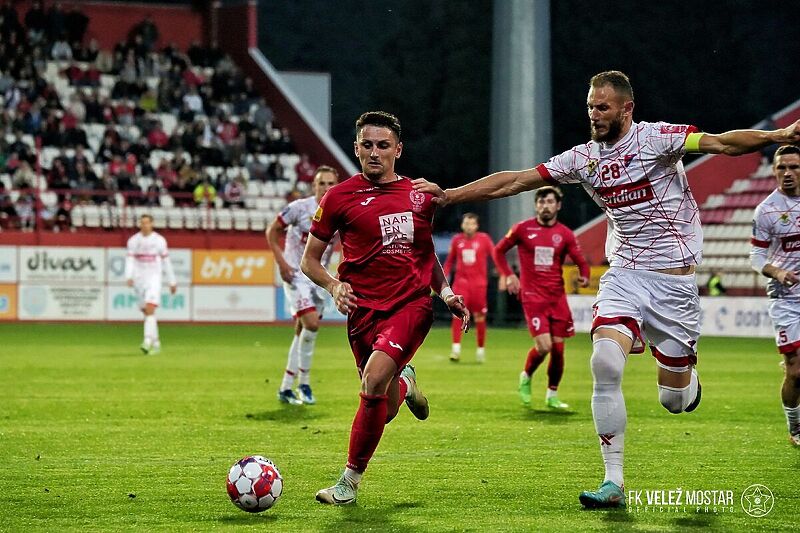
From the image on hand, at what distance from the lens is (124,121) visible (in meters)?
37.4

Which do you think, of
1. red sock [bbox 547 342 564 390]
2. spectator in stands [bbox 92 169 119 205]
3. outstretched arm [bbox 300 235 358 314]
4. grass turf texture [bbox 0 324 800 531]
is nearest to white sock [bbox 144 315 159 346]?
grass turf texture [bbox 0 324 800 531]

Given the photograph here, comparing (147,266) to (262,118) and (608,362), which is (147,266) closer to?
(608,362)

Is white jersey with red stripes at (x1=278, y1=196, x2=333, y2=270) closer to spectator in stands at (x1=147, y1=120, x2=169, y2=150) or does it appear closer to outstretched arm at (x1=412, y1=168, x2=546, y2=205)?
outstretched arm at (x1=412, y1=168, x2=546, y2=205)

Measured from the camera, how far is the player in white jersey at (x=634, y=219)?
25.1 ft

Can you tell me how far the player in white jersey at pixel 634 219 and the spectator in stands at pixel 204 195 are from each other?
27.3 meters

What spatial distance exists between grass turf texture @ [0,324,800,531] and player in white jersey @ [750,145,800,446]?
2.09 feet

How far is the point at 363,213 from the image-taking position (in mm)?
7902

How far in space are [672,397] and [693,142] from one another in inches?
63.9

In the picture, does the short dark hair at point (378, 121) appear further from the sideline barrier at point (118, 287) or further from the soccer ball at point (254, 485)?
the sideline barrier at point (118, 287)

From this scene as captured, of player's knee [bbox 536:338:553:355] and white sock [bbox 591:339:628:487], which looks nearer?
white sock [bbox 591:339:628:487]

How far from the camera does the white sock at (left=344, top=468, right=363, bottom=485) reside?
7602mm

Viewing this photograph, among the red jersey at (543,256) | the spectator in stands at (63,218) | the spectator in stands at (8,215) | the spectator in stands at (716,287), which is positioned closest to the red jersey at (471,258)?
the red jersey at (543,256)

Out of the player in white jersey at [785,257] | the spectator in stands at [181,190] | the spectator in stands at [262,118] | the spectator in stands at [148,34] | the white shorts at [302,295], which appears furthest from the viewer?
the spectator in stands at [148,34]

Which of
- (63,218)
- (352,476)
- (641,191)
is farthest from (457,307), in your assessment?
(63,218)
